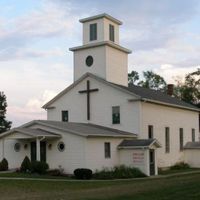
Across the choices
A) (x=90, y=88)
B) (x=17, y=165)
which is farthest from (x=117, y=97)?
(x=17, y=165)

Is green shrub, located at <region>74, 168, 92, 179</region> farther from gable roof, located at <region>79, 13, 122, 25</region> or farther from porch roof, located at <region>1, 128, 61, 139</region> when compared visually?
gable roof, located at <region>79, 13, 122, 25</region>

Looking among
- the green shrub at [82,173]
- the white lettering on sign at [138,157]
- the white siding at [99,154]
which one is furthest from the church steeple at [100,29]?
the green shrub at [82,173]

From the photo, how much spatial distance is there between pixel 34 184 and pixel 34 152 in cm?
1121

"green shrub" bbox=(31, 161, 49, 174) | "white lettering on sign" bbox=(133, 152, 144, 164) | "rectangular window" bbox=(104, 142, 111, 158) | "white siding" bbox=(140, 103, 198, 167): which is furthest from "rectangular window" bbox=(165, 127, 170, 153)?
"green shrub" bbox=(31, 161, 49, 174)

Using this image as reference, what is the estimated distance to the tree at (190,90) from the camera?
78938 millimetres

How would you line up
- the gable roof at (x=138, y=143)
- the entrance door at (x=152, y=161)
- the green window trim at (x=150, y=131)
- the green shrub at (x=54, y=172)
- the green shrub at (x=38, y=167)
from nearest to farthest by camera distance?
the green shrub at (x=38, y=167)
the green shrub at (x=54, y=172)
the gable roof at (x=138, y=143)
the entrance door at (x=152, y=161)
the green window trim at (x=150, y=131)

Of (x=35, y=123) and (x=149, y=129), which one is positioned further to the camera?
(x=149, y=129)

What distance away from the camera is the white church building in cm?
3769

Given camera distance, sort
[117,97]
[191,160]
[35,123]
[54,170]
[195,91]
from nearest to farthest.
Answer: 1. [54,170]
2. [35,123]
3. [117,97]
4. [191,160]
5. [195,91]

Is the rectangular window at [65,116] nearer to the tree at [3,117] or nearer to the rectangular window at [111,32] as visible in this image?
the rectangular window at [111,32]

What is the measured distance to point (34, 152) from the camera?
39.3 meters

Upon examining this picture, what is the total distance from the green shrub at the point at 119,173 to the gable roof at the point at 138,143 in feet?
5.67

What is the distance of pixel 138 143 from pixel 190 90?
42.4 m

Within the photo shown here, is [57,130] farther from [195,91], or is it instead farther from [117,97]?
[195,91]
